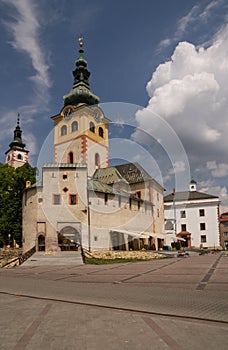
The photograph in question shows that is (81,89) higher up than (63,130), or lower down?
higher up

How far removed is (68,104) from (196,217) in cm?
3536

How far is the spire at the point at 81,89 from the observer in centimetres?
5316

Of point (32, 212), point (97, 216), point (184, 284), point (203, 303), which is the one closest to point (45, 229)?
point (32, 212)

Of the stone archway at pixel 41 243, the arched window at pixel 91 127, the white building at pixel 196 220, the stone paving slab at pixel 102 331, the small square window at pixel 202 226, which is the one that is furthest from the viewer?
the small square window at pixel 202 226

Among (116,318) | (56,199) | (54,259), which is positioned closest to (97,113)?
(56,199)

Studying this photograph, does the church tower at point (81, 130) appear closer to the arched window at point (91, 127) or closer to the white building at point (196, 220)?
the arched window at point (91, 127)

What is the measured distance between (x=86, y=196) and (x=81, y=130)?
59.3 ft

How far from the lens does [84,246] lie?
114 ft

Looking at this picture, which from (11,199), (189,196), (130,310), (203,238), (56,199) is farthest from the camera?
(189,196)

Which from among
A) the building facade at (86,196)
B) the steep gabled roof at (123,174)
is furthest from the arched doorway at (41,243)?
the steep gabled roof at (123,174)

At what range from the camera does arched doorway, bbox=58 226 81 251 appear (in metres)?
34.8

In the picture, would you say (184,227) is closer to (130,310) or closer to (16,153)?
(16,153)

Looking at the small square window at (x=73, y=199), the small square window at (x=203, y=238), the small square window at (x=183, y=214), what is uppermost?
the small square window at (x=73, y=199)

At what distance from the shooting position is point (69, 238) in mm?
35125
